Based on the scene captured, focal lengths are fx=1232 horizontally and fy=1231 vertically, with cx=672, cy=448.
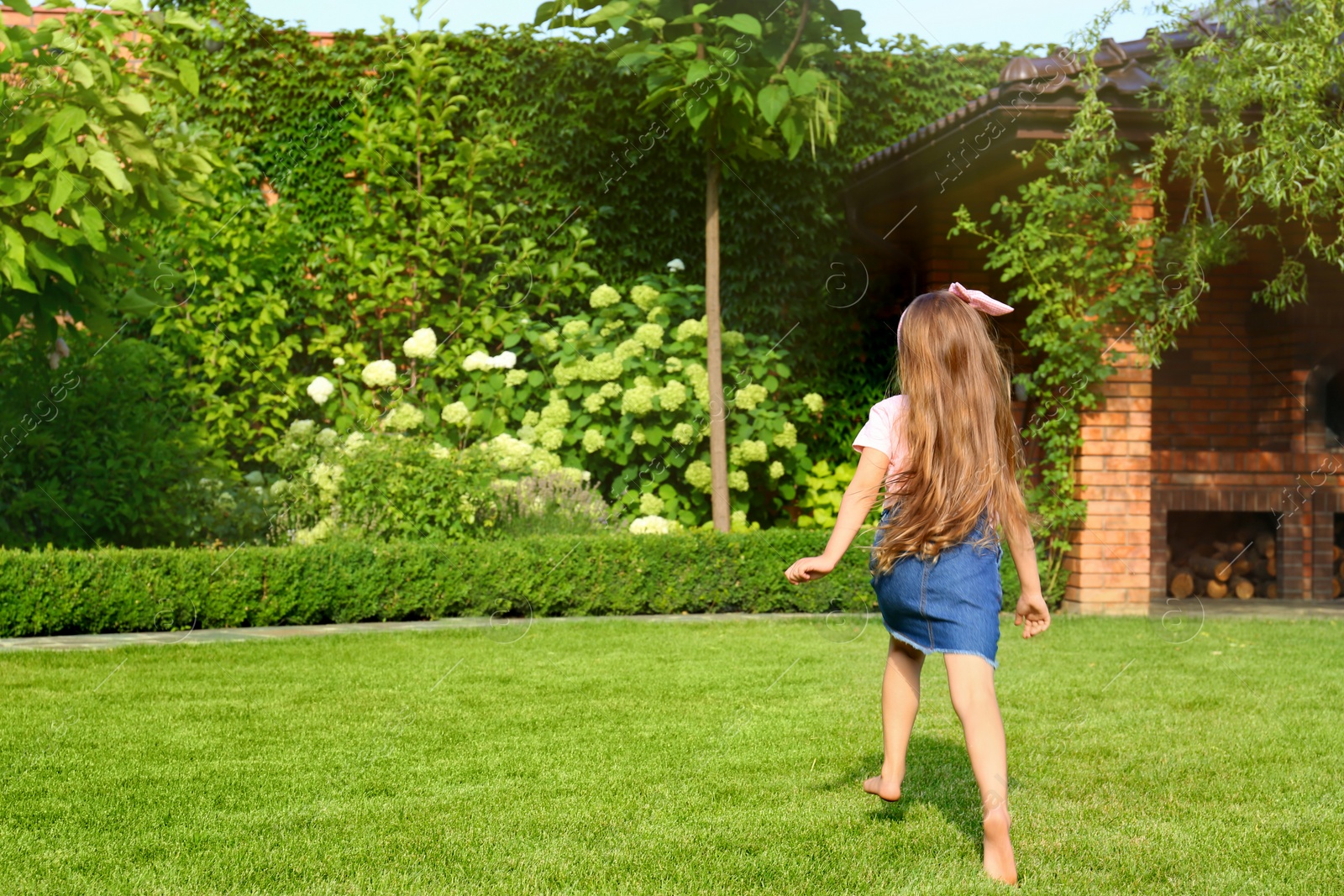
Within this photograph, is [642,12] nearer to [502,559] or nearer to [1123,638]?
[502,559]

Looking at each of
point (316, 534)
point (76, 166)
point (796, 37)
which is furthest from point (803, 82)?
point (76, 166)

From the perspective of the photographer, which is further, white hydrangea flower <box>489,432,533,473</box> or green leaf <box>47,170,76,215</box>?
white hydrangea flower <box>489,432,533,473</box>

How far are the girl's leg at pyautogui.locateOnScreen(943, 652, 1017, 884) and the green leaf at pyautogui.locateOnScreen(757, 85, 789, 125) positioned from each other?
5889 mm

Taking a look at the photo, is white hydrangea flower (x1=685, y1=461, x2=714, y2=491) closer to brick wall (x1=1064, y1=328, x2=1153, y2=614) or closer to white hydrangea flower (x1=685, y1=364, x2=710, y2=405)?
white hydrangea flower (x1=685, y1=364, x2=710, y2=405)

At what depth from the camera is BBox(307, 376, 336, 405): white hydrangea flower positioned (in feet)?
30.5

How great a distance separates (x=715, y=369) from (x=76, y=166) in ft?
14.9

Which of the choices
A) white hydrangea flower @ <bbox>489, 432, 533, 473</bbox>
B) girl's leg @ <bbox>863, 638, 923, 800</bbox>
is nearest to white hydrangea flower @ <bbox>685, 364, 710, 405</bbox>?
white hydrangea flower @ <bbox>489, 432, 533, 473</bbox>

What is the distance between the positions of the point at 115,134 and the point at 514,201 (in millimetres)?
→ 4362

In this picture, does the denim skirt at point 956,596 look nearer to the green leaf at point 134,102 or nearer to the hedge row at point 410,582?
the hedge row at point 410,582

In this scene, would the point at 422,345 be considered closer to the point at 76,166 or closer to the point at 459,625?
the point at 459,625

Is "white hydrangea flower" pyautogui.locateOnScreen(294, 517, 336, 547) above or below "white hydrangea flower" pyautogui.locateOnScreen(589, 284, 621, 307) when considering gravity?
below

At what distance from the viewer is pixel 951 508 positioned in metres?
3.07

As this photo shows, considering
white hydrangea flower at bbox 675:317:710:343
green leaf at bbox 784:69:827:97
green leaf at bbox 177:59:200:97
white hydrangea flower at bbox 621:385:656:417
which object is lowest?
white hydrangea flower at bbox 621:385:656:417

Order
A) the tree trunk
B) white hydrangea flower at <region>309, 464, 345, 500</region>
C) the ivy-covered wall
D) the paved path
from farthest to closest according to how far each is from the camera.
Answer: the ivy-covered wall
the tree trunk
white hydrangea flower at <region>309, 464, 345, 500</region>
the paved path
